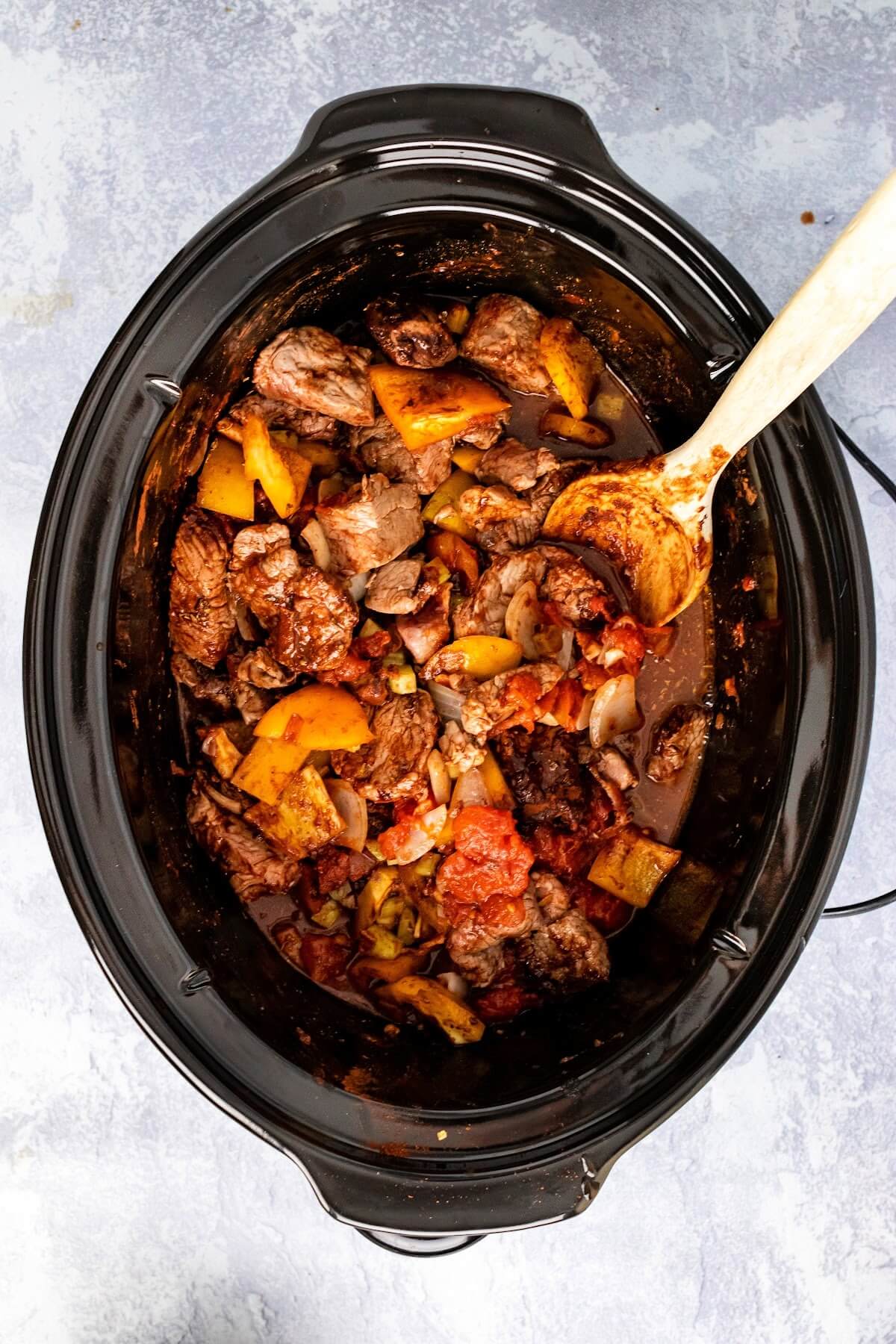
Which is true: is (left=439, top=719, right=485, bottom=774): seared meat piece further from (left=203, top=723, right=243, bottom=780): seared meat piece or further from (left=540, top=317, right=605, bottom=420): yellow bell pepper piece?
(left=540, top=317, right=605, bottom=420): yellow bell pepper piece

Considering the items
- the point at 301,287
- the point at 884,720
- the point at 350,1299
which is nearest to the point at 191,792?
the point at 301,287

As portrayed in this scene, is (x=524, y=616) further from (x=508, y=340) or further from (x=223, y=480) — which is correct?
(x=223, y=480)

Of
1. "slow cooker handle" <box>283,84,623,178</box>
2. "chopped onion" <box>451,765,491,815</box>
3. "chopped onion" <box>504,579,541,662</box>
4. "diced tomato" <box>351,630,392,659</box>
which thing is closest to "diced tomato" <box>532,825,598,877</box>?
"chopped onion" <box>451,765,491,815</box>

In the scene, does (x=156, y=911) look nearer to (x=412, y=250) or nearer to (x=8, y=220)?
(x=412, y=250)

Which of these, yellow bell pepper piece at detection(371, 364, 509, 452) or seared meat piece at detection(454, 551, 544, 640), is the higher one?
yellow bell pepper piece at detection(371, 364, 509, 452)

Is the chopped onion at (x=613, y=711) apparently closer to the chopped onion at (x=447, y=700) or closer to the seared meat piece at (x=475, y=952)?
the chopped onion at (x=447, y=700)

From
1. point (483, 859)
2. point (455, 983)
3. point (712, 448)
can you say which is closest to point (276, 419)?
point (712, 448)

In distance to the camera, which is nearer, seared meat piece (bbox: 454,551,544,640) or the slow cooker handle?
the slow cooker handle
